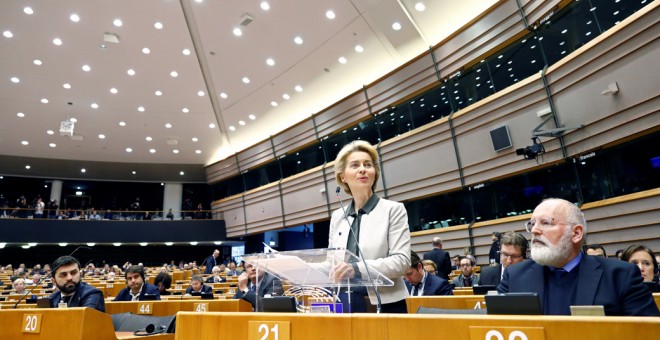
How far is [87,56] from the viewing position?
13484 millimetres

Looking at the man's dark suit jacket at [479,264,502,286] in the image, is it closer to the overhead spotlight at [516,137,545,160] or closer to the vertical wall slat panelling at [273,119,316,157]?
the overhead spotlight at [516,137,545,160]

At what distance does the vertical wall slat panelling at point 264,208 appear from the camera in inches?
682

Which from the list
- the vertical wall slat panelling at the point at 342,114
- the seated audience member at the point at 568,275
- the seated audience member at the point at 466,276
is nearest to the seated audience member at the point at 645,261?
the seated audience member at the point at 568,275

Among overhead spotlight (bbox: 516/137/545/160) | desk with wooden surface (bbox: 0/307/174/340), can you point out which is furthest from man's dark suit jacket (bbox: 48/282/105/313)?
overhead spotlight (bbox: 516/137/545/160)

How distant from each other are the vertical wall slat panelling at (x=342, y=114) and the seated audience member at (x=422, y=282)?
9279 millimetres

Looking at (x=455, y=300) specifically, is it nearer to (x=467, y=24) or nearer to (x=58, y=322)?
(x=58, y=322)

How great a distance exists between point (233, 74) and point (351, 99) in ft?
14.0

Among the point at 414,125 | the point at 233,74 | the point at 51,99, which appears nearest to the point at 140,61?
the point at 233,74

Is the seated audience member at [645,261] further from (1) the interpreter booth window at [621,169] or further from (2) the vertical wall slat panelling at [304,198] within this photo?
(2) the vertical wall slat panelling at [304,198]

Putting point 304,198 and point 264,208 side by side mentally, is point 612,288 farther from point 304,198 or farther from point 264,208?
point 264,208

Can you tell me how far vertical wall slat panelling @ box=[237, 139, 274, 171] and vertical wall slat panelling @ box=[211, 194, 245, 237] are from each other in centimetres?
169

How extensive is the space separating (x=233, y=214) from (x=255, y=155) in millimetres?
3745

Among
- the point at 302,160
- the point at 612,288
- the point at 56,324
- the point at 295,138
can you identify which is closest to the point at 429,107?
the point at 295,138

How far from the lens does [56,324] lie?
2.32 meters
